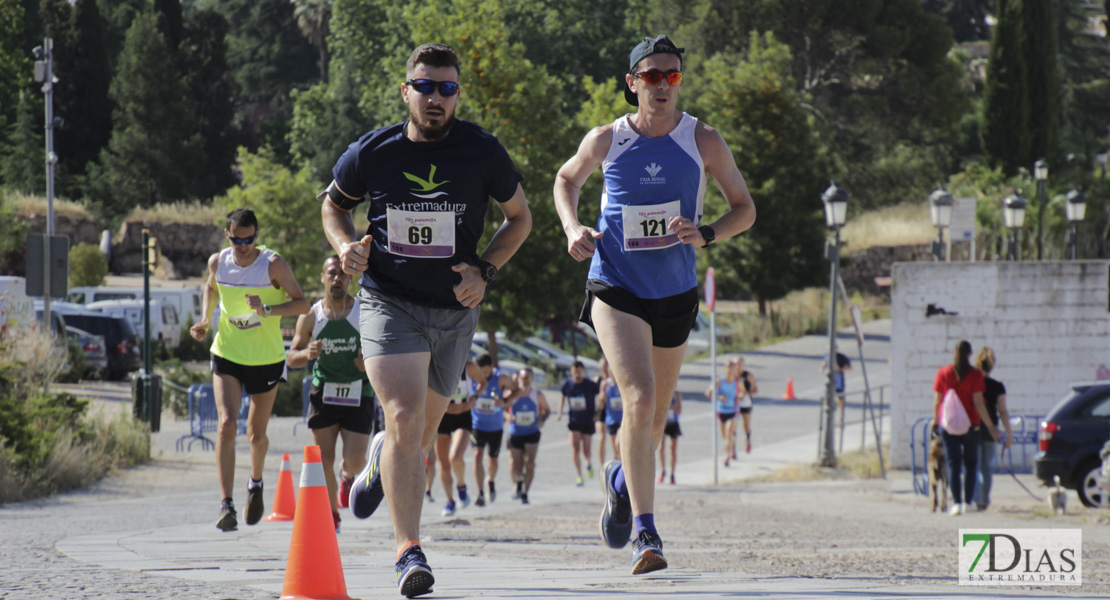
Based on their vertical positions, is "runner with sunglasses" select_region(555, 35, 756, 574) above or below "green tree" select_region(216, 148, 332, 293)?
below

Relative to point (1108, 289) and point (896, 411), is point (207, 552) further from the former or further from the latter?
point (1108, 289)

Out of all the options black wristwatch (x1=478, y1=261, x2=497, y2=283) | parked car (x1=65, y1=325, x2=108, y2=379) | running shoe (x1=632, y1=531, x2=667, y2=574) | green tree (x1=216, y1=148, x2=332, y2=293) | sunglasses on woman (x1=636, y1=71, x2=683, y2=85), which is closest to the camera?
running shoe (x1=632, y1=531, x2=667, y2=574)

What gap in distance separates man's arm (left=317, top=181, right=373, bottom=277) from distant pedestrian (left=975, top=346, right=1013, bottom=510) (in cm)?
1037

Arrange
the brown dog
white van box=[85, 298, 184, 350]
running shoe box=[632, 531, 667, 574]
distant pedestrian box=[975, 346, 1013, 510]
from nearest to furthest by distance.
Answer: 1. running shoe box=[632, 531, 667, 574]
2. distant pedestrian box=[975, 346, 1013, 510]
3. the brown dog
4. white van box=[85, 298, 184, 350]

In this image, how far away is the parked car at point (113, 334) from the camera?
31.8m

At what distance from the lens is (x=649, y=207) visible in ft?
19.5

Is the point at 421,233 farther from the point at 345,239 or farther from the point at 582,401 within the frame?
the point at 582,401

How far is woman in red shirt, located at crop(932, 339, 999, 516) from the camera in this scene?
47.9 feet

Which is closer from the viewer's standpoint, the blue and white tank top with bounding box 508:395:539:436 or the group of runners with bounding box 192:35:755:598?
the group of runners with bounding box 192:35:755:598

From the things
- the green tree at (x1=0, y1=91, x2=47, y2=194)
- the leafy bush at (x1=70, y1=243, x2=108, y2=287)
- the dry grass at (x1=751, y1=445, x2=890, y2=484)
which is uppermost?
the green tree at (x1=0, y1=91, x2=47, y2=194)

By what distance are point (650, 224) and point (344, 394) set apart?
4023 mm

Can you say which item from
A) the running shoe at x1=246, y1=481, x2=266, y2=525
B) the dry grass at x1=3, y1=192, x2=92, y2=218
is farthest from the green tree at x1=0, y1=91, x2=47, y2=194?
the running shoe at x1=246, y1=481, x2=266, y2=525

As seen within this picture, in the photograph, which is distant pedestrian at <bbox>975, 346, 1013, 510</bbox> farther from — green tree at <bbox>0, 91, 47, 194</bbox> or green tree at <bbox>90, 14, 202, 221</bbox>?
green tree at <bbox>90, 14, 202, 221</bbox>

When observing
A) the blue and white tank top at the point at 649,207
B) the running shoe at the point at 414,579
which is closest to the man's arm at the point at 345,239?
the blue and white tank top at the point at 649,207
